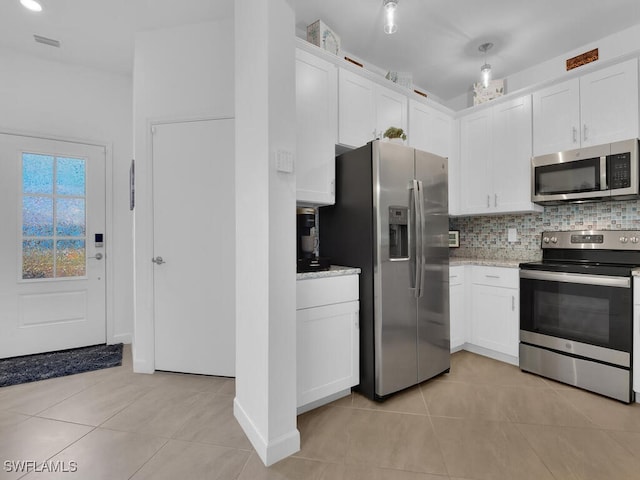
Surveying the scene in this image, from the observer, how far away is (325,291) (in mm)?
2004

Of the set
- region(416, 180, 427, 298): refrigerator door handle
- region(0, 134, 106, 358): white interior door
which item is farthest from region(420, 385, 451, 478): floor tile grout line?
region(0, 134, 106, 358): white interior door

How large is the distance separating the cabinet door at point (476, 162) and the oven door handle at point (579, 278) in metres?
0.83

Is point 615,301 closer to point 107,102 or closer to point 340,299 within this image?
point 340,299

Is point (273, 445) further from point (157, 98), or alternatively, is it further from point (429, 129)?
point (429, 129)

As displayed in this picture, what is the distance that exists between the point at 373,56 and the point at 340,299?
2442mm

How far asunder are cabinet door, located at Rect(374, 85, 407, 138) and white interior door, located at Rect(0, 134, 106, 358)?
290 centimetres

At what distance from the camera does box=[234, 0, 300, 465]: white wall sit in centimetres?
155

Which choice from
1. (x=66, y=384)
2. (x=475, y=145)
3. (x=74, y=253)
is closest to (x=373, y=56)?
(x=475, y=145)

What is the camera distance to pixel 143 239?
2.63 m

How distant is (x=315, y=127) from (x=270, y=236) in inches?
43.4

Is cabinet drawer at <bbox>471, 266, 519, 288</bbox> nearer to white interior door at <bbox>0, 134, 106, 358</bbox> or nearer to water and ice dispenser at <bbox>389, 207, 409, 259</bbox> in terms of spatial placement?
water and ice dispenser at <bbox>389, 207, 409, 259</bbox>

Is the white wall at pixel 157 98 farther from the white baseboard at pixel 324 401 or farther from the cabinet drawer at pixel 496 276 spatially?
the cabinet drawer at pixel 496 276

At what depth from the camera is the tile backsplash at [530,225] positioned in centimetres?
259

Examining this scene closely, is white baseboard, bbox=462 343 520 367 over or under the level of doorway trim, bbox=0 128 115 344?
under
